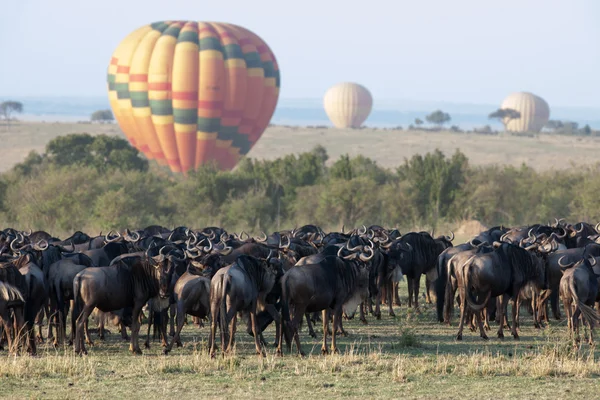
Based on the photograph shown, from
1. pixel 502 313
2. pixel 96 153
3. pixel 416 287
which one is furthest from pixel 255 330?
pixel 96 153

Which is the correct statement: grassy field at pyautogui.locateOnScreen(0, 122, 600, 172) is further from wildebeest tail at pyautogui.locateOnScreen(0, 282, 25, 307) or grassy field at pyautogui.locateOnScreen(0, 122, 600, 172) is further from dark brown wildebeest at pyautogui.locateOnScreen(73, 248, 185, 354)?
wildebeest tail at pyautogui.locateOnScreen(0, 282, 25, 307)

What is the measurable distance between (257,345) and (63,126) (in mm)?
109808

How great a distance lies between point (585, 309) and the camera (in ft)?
48.8

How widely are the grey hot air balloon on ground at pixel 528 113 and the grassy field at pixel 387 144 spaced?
15880 mm

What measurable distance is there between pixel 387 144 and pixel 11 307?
9382cm

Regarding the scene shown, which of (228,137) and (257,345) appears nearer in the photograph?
(257,345)

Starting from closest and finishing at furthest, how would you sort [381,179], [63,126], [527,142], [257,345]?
[257,345], [381,179], [527,142], [63,126]

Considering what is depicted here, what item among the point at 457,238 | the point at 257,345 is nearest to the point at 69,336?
the point at 257,345

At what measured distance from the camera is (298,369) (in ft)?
42.2

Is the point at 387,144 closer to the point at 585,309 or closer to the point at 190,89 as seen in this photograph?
the point at 190,89

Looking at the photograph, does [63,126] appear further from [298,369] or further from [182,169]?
[298,369]

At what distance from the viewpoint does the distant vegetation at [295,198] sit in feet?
149

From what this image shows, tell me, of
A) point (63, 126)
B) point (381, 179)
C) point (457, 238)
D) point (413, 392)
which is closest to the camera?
point (413, 392)

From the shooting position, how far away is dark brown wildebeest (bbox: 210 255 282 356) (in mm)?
13594
